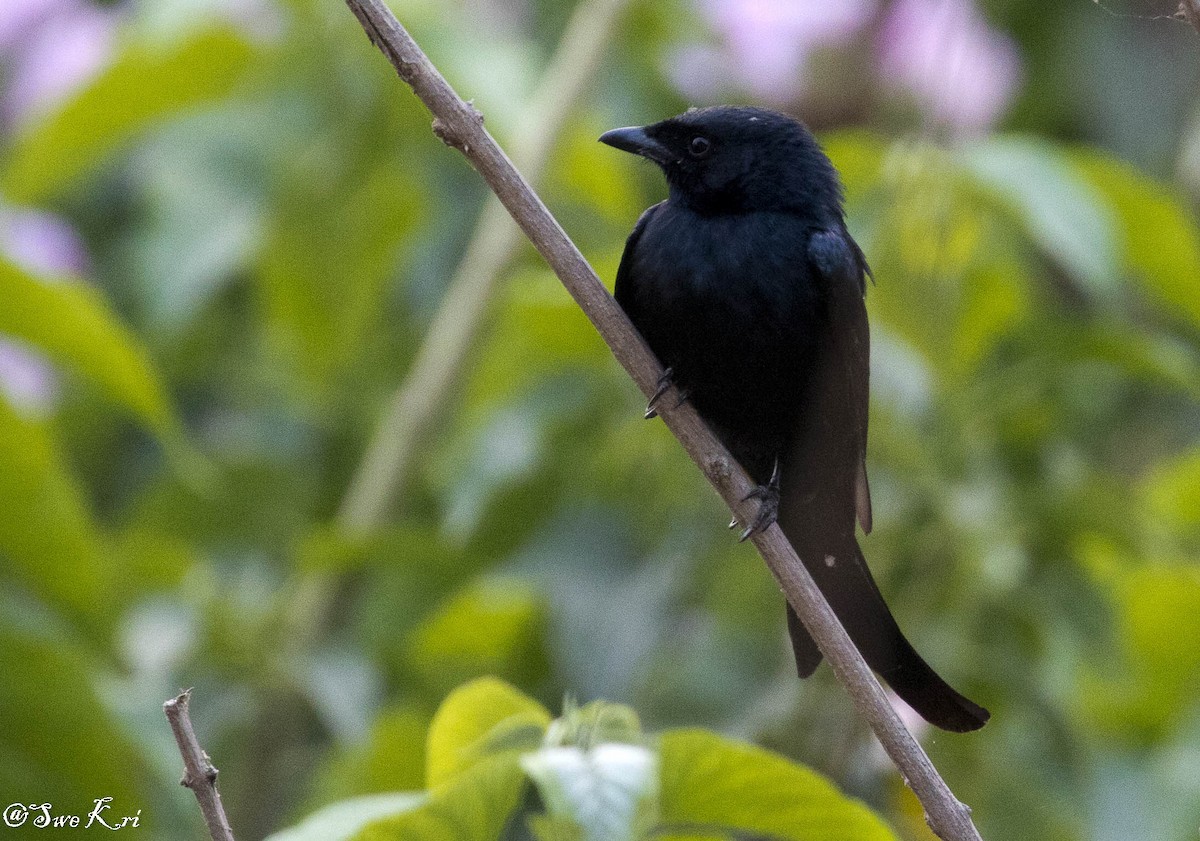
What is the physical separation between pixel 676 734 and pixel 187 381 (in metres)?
2.61

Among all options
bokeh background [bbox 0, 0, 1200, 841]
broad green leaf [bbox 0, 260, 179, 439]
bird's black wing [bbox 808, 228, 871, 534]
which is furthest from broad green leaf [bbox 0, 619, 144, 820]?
bird's black wing [bbox 808, 228, 871, 534]

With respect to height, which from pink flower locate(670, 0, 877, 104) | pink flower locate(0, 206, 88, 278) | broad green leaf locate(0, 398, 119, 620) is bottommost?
broad green leaf locate(0, 398, 119, 620)

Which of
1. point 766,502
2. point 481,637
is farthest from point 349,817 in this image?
point 481,637

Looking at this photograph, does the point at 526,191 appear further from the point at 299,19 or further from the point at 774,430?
the point at 299,19

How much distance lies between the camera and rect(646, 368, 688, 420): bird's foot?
1837mm

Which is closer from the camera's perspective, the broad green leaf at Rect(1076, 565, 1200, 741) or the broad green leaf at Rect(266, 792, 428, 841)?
the broad green leaf at Rect(266, 792, 428, 841)

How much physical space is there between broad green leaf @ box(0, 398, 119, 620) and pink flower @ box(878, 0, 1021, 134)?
1601mm

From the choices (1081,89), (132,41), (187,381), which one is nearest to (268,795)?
(187,381)

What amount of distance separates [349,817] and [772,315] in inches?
40.6

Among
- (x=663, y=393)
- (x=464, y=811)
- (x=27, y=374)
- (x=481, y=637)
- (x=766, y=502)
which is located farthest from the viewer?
(x=27, y=374)

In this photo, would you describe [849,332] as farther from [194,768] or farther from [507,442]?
[194,768]

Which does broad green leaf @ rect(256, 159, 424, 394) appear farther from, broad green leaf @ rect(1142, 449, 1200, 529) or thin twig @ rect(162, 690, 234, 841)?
thin twig @ rect(162, 690, 234, 841)

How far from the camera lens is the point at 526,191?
1.68m

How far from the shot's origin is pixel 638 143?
2.46 m
